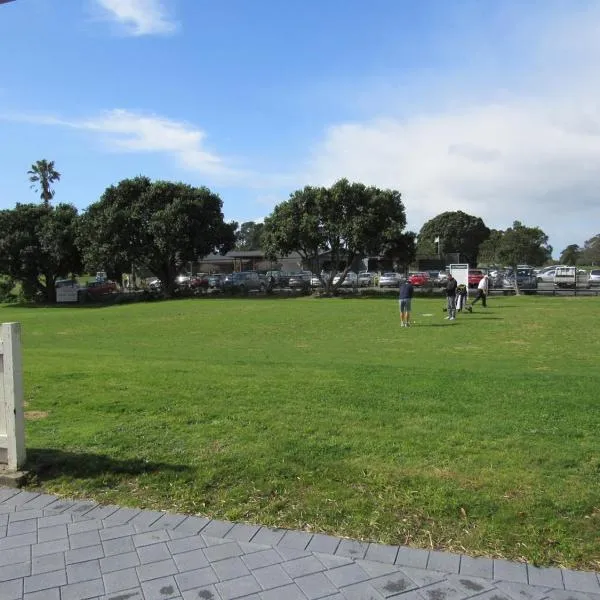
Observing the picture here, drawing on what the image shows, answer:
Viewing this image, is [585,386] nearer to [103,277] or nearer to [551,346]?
[551,346]

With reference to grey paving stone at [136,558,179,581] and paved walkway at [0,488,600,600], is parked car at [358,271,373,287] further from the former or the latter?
grey paving stone at [136,558,179,581]

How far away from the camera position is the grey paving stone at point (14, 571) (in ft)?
10.0

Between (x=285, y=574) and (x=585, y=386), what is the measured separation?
591cm

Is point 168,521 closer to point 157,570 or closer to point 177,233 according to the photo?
point 157,570

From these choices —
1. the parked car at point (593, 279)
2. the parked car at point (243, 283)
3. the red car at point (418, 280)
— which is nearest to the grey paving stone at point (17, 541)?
the parked car at point (243, 283)

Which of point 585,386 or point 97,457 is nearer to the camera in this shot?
point 97,457

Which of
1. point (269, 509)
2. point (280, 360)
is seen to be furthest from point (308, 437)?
point (280, 360)

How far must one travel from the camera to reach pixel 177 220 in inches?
1599

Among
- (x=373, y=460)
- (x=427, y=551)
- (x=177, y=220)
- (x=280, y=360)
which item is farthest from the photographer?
(x=177, y=220)

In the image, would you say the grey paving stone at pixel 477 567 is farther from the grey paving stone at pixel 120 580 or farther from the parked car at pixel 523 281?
the parked car at pixel 523 281

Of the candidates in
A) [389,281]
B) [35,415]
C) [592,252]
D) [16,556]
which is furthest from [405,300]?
[592,252]

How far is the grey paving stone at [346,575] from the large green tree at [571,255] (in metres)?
93.8

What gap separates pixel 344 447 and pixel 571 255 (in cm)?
9976

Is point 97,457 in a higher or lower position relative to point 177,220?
lower
